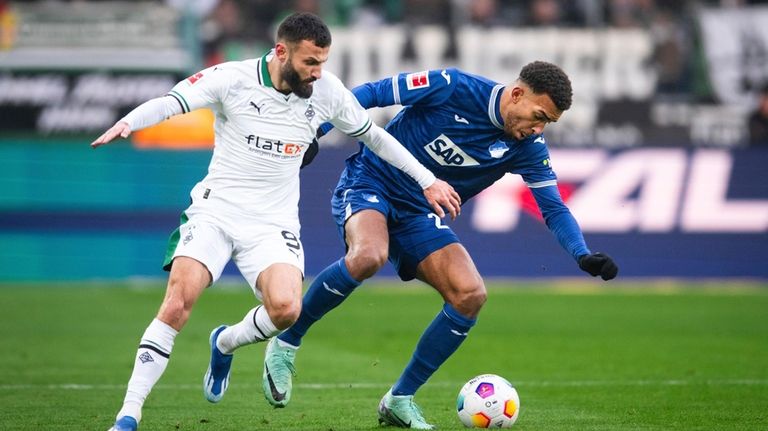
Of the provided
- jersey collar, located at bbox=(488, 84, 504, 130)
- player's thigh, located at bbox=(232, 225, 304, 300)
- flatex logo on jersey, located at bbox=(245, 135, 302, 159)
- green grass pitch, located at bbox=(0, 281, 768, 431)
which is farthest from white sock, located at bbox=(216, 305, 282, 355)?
jersey collar, located at bbox=(488, 84, 504, 130)

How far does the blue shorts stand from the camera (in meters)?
7.81

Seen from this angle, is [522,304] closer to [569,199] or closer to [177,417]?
[569,199]

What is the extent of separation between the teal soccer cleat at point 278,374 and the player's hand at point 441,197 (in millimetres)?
1377

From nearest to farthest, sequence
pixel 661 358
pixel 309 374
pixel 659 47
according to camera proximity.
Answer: pixel 309 374 < pixel 661 358 < pixel 659 47

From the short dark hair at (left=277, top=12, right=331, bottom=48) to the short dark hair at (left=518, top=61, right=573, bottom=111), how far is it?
49.8 inches

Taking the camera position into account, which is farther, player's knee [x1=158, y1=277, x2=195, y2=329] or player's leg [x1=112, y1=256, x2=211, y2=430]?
player's knee [x1=158, y1=277, x2=195, y2=329]

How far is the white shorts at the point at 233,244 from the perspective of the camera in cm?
711

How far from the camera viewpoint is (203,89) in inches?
280

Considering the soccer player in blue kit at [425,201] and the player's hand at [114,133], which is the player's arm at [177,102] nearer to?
the player's hand at [114,133]

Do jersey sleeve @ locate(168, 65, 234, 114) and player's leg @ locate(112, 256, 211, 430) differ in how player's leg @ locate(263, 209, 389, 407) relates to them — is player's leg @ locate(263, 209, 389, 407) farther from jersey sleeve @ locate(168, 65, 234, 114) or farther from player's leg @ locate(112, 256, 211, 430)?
jersey sleeve @ locate(168, 65, 234, 114)

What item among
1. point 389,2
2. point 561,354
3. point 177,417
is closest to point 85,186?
point 389,2

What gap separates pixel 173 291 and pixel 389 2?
1430 cm

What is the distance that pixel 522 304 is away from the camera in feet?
55.9

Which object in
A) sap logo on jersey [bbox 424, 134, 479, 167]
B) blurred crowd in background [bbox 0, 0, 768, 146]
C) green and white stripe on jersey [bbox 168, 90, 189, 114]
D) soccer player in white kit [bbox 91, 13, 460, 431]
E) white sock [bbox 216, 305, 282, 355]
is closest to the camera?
green and white stripe on jersey [bbox 168, 90, 189, 114]
